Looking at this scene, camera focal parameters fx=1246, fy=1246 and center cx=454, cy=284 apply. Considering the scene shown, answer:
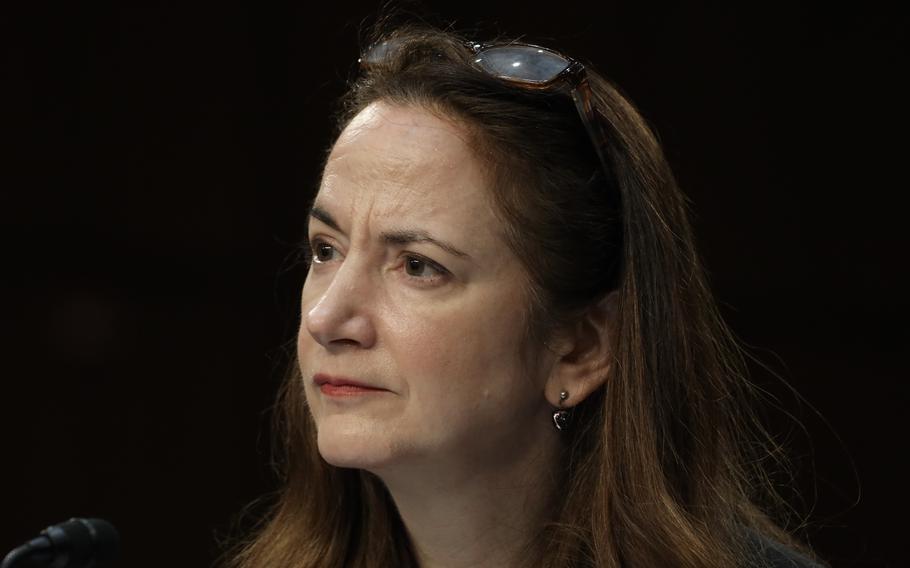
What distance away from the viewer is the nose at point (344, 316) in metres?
1.80

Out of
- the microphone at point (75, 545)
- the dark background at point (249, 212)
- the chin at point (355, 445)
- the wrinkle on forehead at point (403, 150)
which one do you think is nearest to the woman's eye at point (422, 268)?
the wrinkle on forehead at point (403, 150)

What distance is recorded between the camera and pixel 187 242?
374 cm

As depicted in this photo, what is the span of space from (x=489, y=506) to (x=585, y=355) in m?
0.28

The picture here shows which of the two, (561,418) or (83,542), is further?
(561,418)

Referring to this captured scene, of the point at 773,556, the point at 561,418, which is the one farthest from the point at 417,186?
the point at 773,556

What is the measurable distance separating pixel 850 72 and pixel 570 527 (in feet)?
7.00

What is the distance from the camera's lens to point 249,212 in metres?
3.74

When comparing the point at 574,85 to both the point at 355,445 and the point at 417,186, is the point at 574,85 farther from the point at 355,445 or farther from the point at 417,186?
the point at 355,445

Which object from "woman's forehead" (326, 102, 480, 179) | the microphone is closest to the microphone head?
the microphone

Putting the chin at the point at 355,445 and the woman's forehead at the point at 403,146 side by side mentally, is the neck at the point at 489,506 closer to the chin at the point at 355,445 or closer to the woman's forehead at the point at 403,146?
the chin at the point at 355,445

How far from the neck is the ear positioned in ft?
0.26

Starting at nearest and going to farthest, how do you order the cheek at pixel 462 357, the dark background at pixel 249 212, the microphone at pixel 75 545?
1. the microphone at pixel 75 545
2. the cheek at pixel 462 357
3. the dark background at pixel 249 212

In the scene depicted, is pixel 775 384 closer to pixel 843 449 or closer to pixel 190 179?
pixel 843 449

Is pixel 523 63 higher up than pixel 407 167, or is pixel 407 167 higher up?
pixel 523 63
